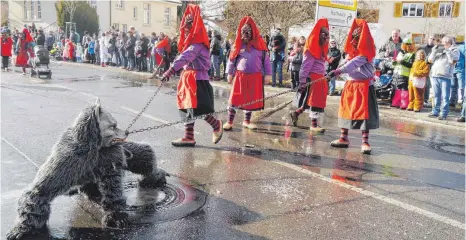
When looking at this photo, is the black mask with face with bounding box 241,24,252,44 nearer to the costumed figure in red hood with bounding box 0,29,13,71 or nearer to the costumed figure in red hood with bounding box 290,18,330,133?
the costumed figure in red hood with bounding box 290,18,330,133

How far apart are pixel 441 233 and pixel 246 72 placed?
467cm

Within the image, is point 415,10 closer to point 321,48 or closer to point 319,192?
point 321,48

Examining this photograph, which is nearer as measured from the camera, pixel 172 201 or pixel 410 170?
pixel 172 201

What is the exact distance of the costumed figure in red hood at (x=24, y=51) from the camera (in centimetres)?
1750


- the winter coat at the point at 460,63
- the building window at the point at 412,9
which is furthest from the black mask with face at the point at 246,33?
the building window at the point at 412,9

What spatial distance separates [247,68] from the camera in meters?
8.11

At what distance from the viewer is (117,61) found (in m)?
23.9

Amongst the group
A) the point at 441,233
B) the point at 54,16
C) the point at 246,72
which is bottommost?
the point at 441,233

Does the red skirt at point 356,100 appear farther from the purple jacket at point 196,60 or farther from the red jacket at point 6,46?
the red jacket at point 6,46

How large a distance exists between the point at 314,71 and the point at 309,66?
0.24m

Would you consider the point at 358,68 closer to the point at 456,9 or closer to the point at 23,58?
the point at 23,58

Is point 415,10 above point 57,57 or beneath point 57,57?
above

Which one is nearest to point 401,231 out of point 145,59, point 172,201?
point 172,201

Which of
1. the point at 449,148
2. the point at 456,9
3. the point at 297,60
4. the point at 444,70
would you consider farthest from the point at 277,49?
the point at 456,9
